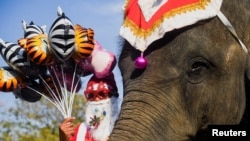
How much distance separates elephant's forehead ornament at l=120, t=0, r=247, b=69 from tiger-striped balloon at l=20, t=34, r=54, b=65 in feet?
3.21

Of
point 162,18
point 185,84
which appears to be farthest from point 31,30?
point 185,84

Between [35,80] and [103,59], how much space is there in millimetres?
619

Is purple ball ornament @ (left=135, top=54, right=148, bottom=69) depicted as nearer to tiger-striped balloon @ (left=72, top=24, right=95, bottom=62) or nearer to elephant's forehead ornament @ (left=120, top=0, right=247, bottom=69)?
elephant's forehead ornament @ (left=120, top=0, right=247, bottom=69)

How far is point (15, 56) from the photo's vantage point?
483 cm

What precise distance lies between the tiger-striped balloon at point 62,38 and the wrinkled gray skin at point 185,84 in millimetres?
795

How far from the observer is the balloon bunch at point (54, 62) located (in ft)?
14.9

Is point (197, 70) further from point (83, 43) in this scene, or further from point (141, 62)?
point (83, 43)

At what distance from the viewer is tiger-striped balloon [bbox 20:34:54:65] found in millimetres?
4617

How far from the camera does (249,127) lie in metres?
3.96

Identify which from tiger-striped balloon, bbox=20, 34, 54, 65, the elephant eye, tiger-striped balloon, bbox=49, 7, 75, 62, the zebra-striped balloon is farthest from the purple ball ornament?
the zebra-striped balloon

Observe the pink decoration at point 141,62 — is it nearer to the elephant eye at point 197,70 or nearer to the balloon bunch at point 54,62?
the elephant eye at point 197,70

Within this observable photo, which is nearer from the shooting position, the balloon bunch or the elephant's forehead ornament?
the elephant's forehead ornament

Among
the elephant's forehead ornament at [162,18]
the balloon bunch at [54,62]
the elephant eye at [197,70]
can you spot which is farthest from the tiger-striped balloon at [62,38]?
the elephant eye at [197,70]

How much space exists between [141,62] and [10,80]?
1647 millimetres
